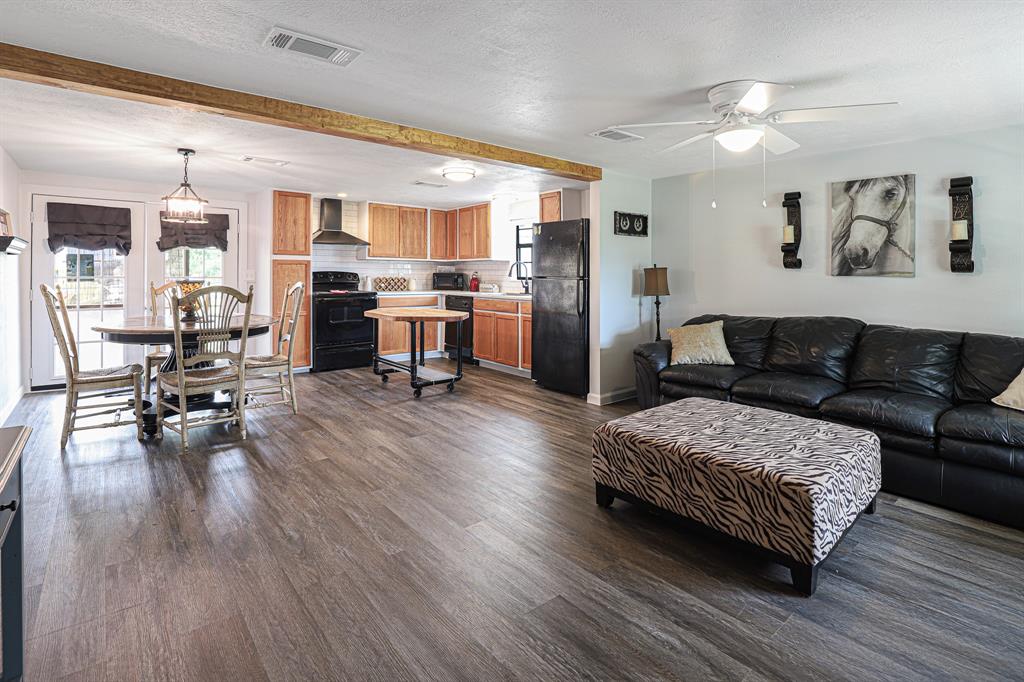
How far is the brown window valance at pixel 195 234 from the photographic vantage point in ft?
20.3

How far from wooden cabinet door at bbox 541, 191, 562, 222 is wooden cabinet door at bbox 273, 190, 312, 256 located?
2.88 metres

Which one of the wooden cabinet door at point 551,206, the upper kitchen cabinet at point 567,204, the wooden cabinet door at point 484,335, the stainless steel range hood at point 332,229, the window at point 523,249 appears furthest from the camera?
the window at point 523,249

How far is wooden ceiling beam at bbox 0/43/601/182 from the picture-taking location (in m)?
2.53

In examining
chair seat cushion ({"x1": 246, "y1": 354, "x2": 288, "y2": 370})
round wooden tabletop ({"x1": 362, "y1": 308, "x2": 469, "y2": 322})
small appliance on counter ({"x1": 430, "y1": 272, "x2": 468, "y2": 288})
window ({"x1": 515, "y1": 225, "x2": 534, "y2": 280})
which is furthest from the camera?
small appliance on counter ({"x1": 430, "y1": 272, "x2": 468, "y2": 288})

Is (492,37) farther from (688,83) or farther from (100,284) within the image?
(100,284)

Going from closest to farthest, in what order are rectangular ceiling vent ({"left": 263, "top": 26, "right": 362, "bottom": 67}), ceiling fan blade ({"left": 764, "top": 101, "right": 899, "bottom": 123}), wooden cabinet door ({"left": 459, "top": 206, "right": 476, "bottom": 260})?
rectangular ceiling vent ({"left": 263, "top": 26, "right": 362, "bottom": 67}) → ceiling fan blade ({"left": 764, "top": 101, "right": 899, "bottom": 123}) → wooden cabinet door ({"left": 459, "top": 206, "right": 476, "bottom": 260})

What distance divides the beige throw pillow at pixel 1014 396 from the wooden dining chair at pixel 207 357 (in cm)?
476

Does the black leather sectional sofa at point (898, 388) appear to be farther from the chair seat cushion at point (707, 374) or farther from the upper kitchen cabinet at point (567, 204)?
the upper kitchen cabinet at point (567, 204)

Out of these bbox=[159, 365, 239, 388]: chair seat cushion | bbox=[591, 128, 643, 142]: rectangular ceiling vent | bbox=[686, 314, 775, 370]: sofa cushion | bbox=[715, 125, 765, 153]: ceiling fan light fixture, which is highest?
bbox=[591, 128, 643, 142]: rectangular ceiling vent

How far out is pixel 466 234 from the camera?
7.88m

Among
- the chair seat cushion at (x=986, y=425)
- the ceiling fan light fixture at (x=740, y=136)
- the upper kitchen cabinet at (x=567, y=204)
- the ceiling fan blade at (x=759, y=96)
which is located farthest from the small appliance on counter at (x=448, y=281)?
the chair seat cushion at (x=986, y=425)

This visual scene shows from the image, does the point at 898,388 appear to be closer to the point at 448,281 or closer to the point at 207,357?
the point at 207,357

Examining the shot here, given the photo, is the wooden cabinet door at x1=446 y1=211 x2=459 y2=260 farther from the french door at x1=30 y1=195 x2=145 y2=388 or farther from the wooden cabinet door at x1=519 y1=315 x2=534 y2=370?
the french door at x1=30 y1=195 x2=145 y2=388

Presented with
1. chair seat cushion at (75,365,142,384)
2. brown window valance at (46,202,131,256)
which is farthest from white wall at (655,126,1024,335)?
brown window valance at (46,202,131,256)
